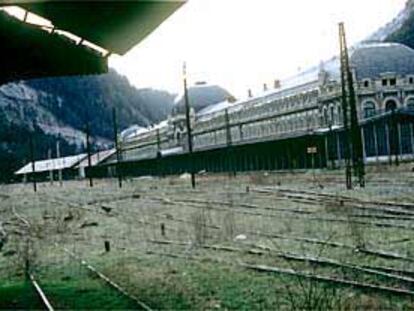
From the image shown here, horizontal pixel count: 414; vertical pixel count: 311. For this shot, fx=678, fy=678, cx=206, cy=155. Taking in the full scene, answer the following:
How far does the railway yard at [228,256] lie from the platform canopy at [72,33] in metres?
3.18

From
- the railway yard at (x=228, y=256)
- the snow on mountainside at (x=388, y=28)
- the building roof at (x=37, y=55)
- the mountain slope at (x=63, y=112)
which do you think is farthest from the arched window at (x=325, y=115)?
the mountain slope at (x=63, y=112)

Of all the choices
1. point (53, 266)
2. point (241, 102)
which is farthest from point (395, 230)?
point (241, 102)

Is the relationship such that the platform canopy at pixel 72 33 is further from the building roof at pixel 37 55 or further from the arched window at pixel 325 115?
the arched window at pixel 325 115

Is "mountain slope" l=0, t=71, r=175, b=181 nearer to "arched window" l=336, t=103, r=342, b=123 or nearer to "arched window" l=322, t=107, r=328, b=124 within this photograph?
"arched window" l=322, t=107, r=328, b=124

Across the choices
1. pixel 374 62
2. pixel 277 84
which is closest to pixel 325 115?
pixel 374 62

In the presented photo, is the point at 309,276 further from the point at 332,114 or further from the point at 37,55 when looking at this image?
the point at 332,114

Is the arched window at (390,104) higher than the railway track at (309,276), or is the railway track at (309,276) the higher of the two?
the arched window at (390,104)

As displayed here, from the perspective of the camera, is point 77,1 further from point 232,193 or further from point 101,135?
point 101,135

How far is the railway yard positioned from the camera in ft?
32.3

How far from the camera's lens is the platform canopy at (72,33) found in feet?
29.9

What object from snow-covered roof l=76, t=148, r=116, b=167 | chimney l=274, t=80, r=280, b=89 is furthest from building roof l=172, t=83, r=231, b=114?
chimney l=274, t=80, r=280, b=89

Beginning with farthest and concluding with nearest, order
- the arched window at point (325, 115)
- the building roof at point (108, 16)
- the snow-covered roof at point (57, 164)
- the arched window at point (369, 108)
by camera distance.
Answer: the snow-covered roof at point (57, 164) < the arched window at point (325, 115) < the arched window at point (369, 108) < the building roof at point (108, 16)

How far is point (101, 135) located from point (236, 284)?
167 meters

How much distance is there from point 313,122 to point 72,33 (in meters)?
60.1
